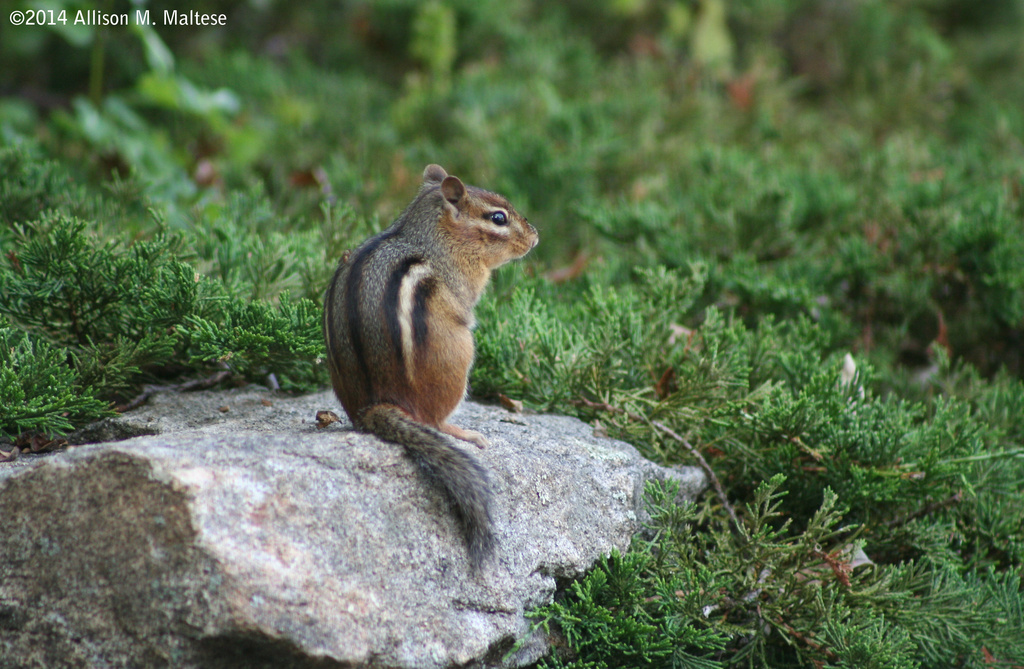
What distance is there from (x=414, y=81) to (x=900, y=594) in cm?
467

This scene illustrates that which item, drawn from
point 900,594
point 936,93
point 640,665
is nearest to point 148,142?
point 640,665

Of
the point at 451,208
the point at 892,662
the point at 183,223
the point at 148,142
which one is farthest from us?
the point at 148,142

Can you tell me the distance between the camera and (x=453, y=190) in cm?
298

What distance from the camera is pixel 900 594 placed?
2674mm

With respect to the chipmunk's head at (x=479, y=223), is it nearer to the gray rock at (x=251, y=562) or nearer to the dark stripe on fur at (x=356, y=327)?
the dark stripe on fur at (x=356, y=327)

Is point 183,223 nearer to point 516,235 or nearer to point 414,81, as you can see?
point 516,235

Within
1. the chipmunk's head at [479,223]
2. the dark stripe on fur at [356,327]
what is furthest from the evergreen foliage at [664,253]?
the dark stripe on fur at [356,327]

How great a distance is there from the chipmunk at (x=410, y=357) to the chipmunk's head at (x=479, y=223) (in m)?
0.20

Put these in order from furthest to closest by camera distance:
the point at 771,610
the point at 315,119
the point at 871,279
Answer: the point at 315,119 < the point at 871,279 < the point at 771,610

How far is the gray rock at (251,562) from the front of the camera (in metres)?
1.93

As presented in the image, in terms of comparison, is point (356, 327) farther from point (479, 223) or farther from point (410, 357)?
point (479, 223)

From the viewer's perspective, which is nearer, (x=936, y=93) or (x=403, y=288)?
(x=403, y=288)

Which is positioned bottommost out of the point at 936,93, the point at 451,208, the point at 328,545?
the point at 328,545

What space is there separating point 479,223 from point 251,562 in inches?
57.7
